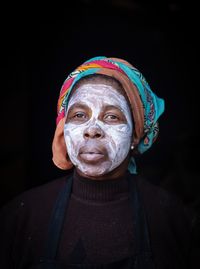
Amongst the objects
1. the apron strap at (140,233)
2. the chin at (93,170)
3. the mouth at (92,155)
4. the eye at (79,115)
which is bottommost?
the apron strap at (140,233)

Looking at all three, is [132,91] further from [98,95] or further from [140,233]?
[140,233]

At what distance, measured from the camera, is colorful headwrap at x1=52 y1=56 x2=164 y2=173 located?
2047 millimetres

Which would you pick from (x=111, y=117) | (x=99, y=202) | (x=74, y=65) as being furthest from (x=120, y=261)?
(x=74, y=65)

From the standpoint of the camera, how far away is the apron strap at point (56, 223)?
1.92m

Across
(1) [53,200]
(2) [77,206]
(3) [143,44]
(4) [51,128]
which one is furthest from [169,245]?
(3) [143,44]

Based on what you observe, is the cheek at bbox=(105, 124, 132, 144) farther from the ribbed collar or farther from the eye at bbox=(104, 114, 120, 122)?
the ribbed collar

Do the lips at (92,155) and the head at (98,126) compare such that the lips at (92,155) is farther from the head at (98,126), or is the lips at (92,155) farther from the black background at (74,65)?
the black background at (74,65)

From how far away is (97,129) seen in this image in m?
1.94

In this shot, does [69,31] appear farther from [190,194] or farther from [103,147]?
[103,147]

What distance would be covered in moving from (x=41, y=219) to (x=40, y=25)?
8.22 feet

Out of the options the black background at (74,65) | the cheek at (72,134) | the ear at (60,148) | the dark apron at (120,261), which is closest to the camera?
the dark apron at (120,261)

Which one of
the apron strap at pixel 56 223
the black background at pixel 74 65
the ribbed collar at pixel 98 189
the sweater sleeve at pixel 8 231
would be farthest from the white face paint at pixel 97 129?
the black background at pixel 74 65

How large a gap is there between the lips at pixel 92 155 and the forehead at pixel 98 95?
25cm

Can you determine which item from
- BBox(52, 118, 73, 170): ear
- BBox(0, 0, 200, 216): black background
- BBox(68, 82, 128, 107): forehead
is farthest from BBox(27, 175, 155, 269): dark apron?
BBox(0, 0, 200, 216): black background
